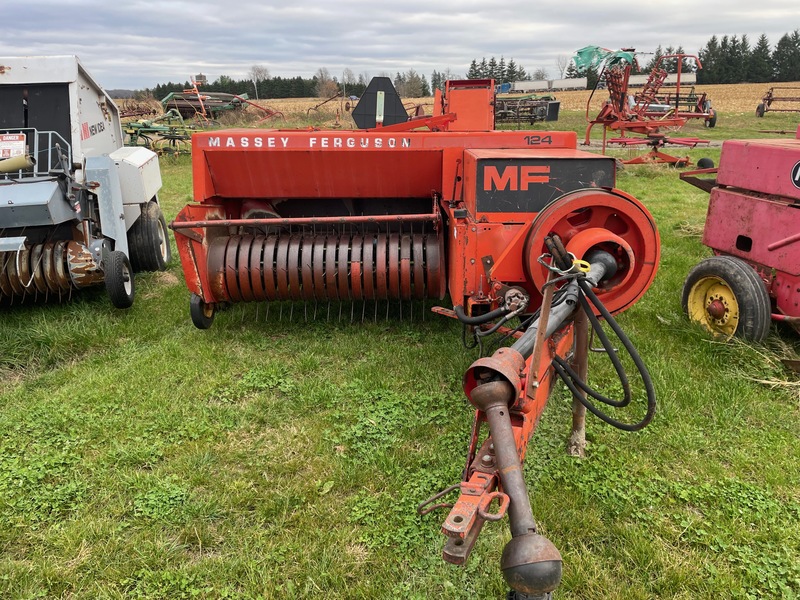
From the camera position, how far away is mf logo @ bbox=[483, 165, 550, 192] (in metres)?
3.16

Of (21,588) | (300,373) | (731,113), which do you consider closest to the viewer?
(21,588)

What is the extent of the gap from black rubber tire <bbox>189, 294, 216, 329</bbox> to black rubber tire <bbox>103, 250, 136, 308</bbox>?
2.51 ft

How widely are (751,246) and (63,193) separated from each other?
521 centimetres

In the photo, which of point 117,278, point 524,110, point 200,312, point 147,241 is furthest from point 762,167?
point 524,110

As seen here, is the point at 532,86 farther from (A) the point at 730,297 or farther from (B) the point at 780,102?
(A) the point at 730,297

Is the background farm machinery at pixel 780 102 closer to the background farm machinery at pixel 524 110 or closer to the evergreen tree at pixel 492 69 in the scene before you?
the background farm machinery at pixel 524 110

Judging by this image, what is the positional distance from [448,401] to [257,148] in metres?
2.39

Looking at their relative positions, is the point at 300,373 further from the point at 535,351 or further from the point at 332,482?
the point at 535,351

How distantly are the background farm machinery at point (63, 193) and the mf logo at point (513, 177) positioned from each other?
313 cm

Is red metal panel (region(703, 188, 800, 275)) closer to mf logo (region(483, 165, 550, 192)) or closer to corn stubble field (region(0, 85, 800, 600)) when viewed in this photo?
corn stubble field (region(0, 85, 800, 600))

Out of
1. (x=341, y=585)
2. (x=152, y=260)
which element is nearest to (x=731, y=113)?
(x=152, y=260)

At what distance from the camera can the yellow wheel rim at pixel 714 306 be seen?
4.07 meters

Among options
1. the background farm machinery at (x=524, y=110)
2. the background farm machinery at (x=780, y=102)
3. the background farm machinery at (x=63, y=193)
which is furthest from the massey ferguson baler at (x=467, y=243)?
the background farm machinery at (x=780, y=102)

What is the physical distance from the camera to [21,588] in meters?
2.26
